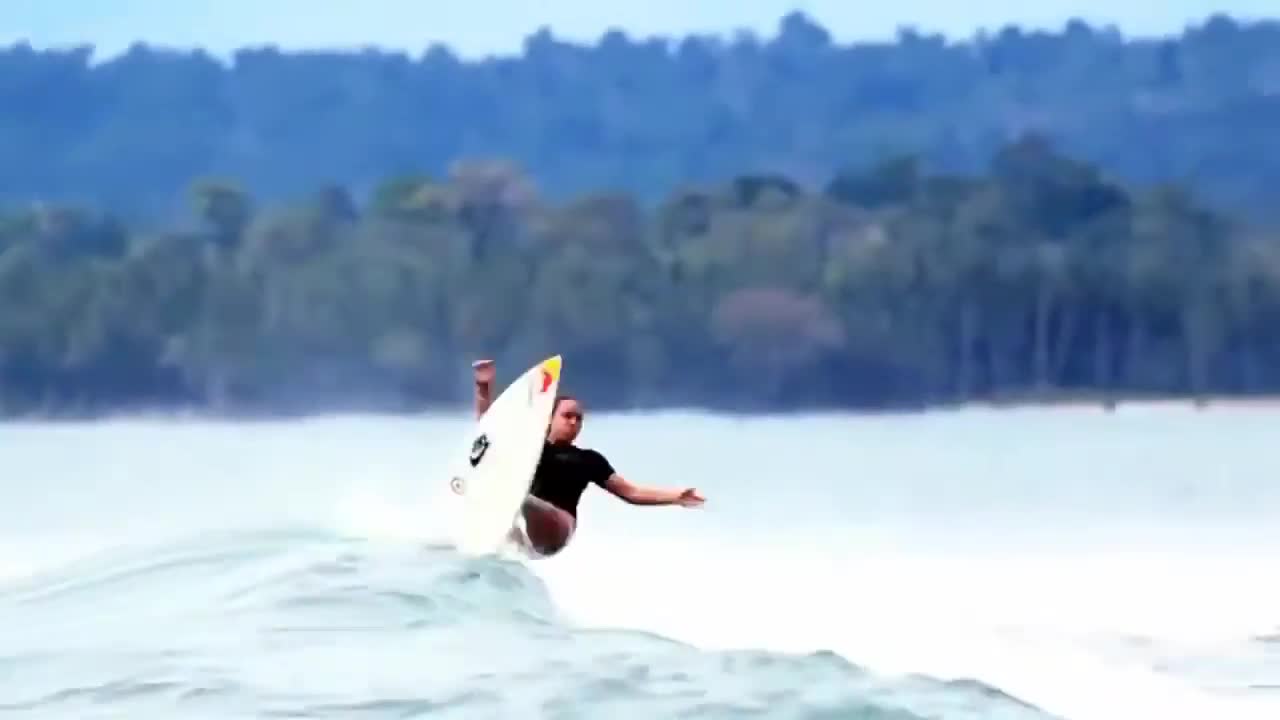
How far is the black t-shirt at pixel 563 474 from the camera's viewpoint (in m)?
7.48

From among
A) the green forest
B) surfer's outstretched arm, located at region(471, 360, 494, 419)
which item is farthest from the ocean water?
the green forest

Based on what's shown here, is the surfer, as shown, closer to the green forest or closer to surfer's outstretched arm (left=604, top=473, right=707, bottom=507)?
surfer's outstretched arm (left=604, top=473, right=707, bottom=507)

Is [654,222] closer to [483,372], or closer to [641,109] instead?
[641,109]

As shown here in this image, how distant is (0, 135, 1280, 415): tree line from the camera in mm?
24156

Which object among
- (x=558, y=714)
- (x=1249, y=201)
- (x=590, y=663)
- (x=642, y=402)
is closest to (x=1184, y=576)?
(x=590, y=663)

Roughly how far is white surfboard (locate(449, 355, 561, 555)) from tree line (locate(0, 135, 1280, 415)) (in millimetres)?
15417

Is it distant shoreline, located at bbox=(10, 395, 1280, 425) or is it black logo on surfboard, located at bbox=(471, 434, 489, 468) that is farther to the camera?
distant shoreline, located at bbox=(10, 395, 1280, 425)

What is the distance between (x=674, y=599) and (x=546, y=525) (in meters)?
0.88

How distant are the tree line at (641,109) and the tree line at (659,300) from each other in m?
1.44

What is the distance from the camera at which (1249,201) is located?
27438 mm

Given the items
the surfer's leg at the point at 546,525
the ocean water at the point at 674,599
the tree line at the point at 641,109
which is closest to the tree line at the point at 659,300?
the tree line at the point at 641,109

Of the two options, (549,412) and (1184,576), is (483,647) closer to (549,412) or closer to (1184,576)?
(549,412)

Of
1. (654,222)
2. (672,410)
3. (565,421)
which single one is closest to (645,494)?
(565,421)

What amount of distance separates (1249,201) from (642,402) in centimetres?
874
